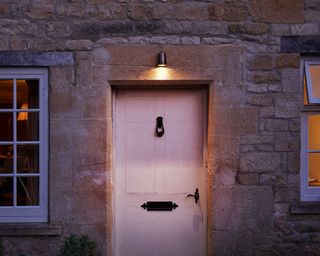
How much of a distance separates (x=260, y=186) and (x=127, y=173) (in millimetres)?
1540

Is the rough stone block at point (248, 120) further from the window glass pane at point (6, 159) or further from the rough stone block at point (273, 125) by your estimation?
the window glass pane at point (6, 159)

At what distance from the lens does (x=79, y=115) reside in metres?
5.86

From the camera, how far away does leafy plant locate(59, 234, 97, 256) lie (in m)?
5.57

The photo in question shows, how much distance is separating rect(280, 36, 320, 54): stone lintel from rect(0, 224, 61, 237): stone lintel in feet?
10.8

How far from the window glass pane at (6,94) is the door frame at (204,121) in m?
1.15

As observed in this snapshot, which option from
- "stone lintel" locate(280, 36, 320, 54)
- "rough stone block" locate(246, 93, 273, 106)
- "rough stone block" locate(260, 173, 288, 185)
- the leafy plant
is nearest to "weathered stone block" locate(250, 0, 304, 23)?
"stone lintel" locate(280, 36, 320, 54)

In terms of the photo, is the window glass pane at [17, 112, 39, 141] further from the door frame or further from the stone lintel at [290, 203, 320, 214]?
the stone lintel at [290, 203, 320, 214]

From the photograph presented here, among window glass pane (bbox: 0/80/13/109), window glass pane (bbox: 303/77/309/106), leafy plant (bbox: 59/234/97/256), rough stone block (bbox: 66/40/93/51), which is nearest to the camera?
leafy plant (bbox: 59/234/97/256)

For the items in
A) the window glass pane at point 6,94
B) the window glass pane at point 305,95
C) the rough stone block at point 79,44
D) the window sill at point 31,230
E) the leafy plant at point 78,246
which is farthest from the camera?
the window glass pane at point 305,95

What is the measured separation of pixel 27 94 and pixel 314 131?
11.1ft

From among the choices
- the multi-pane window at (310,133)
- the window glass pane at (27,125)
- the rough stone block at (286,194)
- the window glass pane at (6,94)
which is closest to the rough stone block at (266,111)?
the multi-pane window at (310,133)

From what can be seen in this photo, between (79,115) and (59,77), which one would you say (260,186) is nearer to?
(79,115)

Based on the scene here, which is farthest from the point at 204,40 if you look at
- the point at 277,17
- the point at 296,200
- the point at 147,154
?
the point at 296,200

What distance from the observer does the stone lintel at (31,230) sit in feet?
18.9
